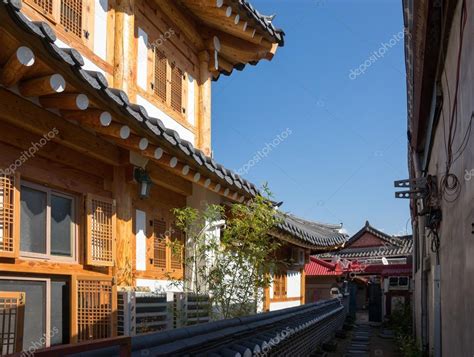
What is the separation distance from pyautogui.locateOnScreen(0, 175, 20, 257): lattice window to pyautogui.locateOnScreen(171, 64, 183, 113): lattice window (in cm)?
457

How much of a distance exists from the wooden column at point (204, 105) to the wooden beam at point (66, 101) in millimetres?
5180

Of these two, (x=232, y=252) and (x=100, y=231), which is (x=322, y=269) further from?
(x=100, y=231)

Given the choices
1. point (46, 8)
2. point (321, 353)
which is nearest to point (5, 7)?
point (46, 8)

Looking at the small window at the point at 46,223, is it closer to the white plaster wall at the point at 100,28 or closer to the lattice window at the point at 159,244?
the lattice window at the point at 159,244

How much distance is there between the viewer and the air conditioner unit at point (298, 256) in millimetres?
17047

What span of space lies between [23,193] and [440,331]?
577 centimetres

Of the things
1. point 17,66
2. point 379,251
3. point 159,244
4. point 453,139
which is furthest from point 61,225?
point 379,251

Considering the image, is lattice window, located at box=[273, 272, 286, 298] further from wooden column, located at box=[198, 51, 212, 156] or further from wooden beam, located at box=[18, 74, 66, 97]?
wooden beam, located at box=[18, 74, 66, 97]

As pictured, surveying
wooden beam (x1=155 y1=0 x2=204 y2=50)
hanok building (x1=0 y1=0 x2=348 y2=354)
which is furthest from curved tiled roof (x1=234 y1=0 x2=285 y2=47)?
wooden beam (x1=155 y1=0 x2=204 y2=50)

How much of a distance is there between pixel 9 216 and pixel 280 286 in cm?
1176

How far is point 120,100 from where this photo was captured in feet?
16.9

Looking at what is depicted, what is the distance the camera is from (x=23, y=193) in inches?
210

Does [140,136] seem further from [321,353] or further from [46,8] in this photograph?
[321,353]

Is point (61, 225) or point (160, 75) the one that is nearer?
point (61, 225)
